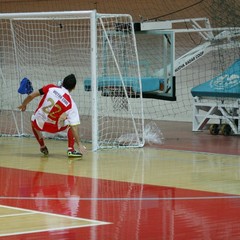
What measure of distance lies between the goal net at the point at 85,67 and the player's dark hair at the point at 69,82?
992mm

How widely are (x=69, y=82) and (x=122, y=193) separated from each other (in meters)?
3.84

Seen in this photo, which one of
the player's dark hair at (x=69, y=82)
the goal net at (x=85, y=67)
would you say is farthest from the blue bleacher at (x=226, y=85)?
the player's dark hair at (x=69, y=82)

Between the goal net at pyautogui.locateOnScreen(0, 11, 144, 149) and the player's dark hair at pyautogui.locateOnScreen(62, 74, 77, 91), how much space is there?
992 millimetres

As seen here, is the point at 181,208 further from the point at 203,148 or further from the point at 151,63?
the point at 151,63

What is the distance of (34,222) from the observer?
8.40 metres

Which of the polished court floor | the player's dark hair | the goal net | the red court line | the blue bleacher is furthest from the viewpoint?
the blue bleacher

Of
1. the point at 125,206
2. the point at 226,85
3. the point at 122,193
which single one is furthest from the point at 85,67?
the point at 125,206

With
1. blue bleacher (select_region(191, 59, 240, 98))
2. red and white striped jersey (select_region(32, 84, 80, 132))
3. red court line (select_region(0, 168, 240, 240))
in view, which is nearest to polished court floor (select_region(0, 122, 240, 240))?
red court line (select_region(0, 168, 240, 240))

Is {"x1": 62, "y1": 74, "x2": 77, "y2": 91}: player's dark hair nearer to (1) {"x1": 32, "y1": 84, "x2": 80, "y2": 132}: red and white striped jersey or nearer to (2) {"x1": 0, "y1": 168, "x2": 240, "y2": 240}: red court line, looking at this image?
(1) {"x1": 32, "y1": 84, "x2": 80, "y2": 132}: red and white striped jersey

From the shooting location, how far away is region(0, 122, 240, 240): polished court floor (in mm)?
8047

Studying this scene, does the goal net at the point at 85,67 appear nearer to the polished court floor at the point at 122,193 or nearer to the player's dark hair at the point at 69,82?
the player's dark hair at the point at 69,82

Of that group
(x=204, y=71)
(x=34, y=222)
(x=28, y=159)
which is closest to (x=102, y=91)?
(x=28, y=159)

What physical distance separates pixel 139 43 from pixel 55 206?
45.1ft

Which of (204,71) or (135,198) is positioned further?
(204,71)
